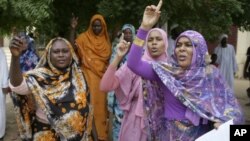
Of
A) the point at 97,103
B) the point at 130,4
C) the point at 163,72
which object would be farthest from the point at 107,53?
the point at 163,72

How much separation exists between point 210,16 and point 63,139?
8.25 feet

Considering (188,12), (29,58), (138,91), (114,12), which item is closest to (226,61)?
(29,58)

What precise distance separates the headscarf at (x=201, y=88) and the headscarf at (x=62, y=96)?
0.73 m

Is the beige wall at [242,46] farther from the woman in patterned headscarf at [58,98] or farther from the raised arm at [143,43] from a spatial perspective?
the raised arm at [143,43]

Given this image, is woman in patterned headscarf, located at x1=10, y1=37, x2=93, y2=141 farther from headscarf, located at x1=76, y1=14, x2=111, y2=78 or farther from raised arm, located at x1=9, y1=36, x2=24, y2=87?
headscarf, located at x1=76, y1=14, x2=111, y2=78

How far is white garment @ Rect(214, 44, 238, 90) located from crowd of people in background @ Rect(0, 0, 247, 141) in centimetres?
693

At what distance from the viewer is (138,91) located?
4.09 m

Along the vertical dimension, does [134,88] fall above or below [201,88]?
below

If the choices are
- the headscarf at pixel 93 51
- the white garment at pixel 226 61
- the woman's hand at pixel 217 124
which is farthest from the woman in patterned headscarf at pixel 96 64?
the white garment at pixel 226 61

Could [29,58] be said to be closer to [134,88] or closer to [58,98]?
[134,88]

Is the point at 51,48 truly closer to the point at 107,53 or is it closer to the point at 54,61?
the point at 54,61

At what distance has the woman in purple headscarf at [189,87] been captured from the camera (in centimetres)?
305

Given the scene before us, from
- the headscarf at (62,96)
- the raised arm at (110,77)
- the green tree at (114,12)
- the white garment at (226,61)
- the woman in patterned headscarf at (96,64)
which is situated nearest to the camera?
the headscarf at (62,96)

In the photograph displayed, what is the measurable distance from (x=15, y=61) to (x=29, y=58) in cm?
350
